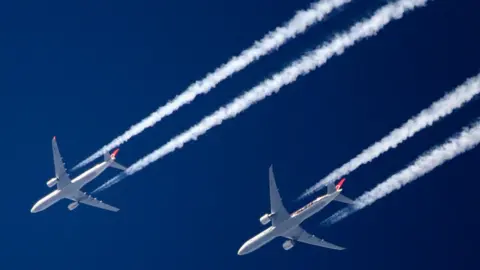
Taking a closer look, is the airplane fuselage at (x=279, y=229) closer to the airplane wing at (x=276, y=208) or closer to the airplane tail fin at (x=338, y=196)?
the airplane wing at (x=276, y=208)

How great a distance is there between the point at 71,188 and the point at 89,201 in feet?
11.6

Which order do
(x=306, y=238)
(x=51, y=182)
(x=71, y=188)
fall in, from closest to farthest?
(x=306, y=238) < (x=51, y=182) < (x=71, y=188)

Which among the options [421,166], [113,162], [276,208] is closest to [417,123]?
[421,166]

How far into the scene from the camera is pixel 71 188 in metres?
67.1

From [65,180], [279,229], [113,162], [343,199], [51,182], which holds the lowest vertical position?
[343,199]

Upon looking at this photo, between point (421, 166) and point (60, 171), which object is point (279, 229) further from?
point (60, 171)

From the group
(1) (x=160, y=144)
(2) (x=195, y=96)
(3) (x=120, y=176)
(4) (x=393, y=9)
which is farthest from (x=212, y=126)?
(4) (x=393, y=9)

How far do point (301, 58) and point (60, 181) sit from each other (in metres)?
21.3

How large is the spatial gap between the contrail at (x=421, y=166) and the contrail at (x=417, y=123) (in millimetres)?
1547

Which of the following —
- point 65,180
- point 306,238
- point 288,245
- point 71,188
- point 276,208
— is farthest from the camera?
point 65,180

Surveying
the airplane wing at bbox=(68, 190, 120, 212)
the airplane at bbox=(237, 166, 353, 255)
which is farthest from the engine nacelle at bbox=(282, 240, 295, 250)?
the airplane wing at bbox=(68, 190, 120, 212)

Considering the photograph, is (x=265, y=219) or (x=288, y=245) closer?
(x=265, y=219)

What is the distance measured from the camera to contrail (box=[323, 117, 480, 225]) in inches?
1957

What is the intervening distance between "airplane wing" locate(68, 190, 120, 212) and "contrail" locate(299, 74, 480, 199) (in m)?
19.8
